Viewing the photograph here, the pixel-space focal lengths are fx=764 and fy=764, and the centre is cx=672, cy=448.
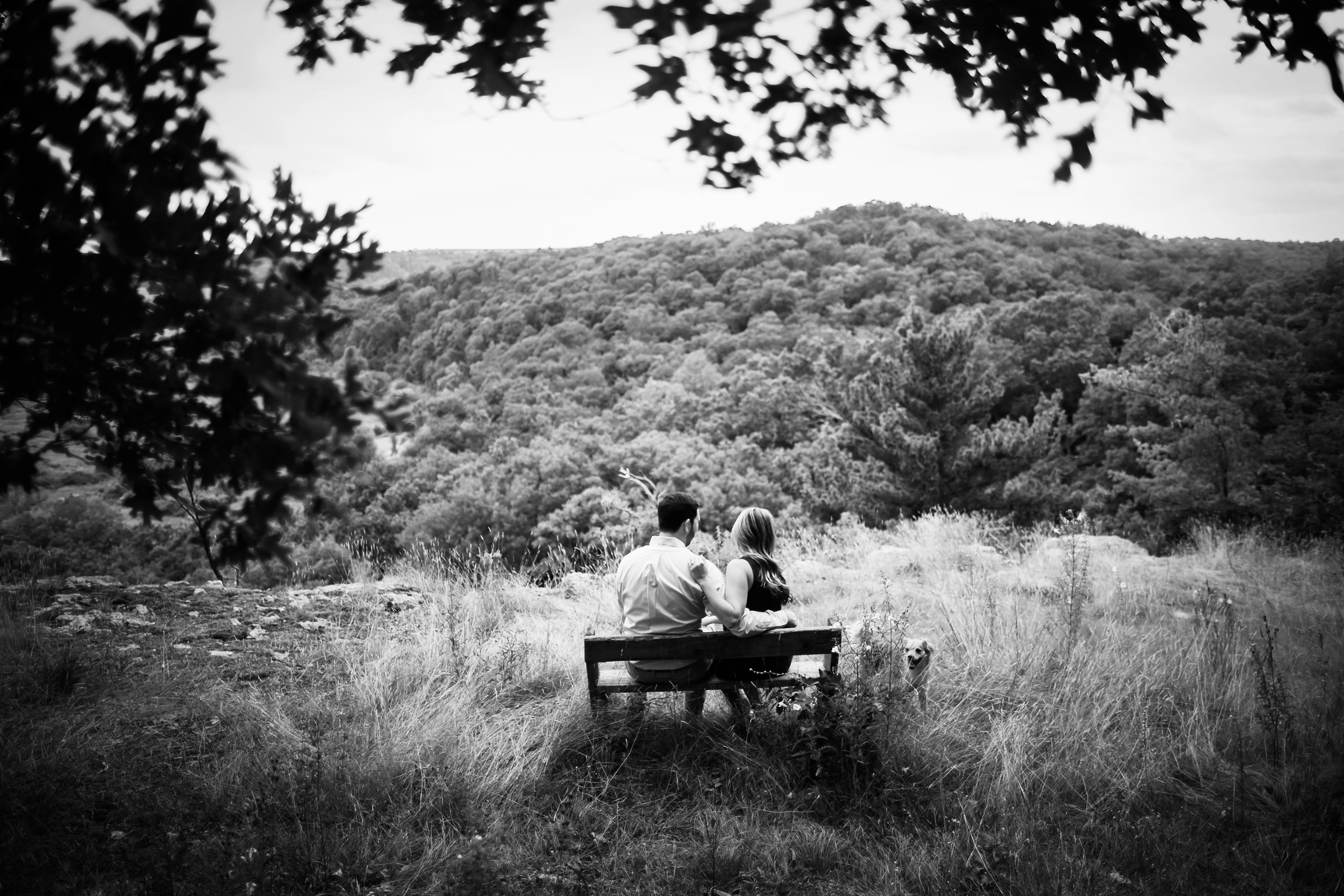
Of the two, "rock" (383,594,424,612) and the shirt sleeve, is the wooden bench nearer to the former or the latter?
the shirt sleeve

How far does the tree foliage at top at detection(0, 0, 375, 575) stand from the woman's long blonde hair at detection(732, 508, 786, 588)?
2589 millimetres

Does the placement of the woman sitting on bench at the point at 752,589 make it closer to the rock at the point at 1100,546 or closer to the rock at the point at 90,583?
the rock at the point at 1100,546

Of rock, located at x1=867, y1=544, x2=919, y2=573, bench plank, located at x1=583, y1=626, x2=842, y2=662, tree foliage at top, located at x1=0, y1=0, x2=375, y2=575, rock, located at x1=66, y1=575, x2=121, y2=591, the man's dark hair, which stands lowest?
rock, located at x1=867, y1=544, x2=919, y2=573

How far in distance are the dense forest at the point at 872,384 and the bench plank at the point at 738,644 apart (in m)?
5.88

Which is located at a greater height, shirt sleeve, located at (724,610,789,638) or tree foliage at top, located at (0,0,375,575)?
tree foliage at top, located at (0,0,375,575)

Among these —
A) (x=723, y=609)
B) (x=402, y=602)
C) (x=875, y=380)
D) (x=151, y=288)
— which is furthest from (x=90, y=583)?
(x=875, y=380)

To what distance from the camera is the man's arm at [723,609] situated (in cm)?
347

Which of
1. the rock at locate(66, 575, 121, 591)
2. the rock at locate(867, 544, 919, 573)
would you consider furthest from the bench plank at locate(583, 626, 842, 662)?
the rock at locate(66, 575, 121, 591)

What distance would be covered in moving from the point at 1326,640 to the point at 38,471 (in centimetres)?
630

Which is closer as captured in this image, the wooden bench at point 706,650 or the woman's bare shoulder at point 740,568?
the wooden bench at point 706,650

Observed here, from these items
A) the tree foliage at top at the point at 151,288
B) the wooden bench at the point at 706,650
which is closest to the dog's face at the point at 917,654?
the wooden bench at the point at 706,650

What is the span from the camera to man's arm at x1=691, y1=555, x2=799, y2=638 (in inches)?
137

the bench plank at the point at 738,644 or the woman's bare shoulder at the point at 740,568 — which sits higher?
the woman's bare shoulder at the point at 740,568

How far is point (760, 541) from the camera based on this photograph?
152 inches
